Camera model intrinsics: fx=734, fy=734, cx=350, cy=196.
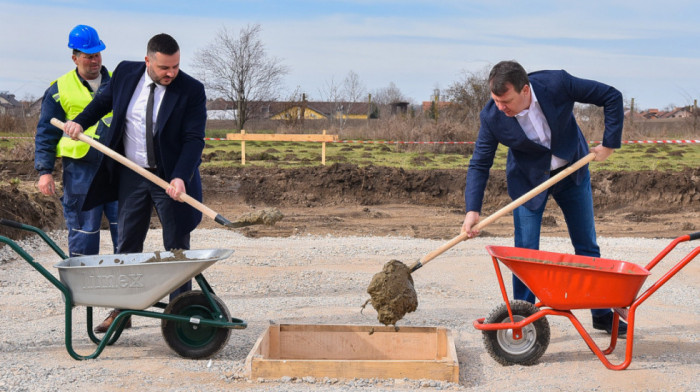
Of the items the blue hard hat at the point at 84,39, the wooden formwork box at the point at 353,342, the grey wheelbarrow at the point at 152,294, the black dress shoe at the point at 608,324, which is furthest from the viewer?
the blue hard hat at the point at 84,39

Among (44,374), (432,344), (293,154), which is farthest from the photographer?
(293,154)

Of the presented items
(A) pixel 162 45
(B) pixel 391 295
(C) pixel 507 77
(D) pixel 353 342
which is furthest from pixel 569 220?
(A) pixel 162 45

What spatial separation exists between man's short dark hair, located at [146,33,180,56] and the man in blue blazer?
1832 millimetres

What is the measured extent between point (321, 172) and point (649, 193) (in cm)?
635

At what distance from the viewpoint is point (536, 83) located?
4262mm

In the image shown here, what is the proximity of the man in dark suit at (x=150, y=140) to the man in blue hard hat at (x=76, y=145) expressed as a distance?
1.79ft

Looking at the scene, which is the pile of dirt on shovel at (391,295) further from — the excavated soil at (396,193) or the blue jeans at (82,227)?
the excavated soil at (396,193)

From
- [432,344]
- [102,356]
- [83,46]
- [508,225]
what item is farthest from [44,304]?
[508,225]

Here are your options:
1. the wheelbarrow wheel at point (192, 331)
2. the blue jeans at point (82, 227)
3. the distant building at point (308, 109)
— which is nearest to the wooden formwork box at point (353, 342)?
the wheelbarrow wheel at point (192, 331)

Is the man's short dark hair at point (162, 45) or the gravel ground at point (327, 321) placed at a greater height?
the man's short dark hair at point (162, 45)

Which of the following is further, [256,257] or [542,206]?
[256,257]

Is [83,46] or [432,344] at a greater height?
[83,46]

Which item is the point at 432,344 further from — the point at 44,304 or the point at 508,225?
the point at 508,225

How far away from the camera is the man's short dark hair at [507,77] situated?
3.99 metres
